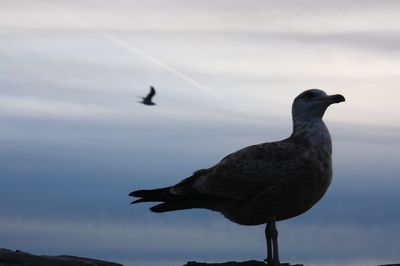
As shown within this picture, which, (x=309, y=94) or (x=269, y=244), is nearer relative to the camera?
(x=269, y=244)

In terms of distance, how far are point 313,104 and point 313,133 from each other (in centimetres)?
66

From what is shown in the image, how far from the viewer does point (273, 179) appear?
67.2 ft

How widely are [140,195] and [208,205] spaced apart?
5.02 feet

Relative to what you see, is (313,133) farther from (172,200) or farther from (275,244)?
(172,200)

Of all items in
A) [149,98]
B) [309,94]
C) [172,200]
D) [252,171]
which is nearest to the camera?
[252,171]

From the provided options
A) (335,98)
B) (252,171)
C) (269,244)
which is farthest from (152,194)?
(335,98)

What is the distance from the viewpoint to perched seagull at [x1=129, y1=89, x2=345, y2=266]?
20.3 meters

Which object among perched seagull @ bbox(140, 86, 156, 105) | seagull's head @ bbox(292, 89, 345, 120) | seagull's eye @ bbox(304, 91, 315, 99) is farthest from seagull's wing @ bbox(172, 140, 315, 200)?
perched seagull @ bbox(140, 86, 156, 105)

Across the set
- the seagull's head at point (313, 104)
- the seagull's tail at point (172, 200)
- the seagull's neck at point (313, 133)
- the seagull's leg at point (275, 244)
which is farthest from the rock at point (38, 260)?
the seagull's head at point (313, 104)

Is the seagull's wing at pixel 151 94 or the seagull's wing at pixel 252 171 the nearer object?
the seagull's wing at pixel 252 171

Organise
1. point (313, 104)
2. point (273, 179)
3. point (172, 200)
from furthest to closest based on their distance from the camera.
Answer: point (172, 200)
point (313, 104)
point (273, 179)

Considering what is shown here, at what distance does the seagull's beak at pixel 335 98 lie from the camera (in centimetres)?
2090

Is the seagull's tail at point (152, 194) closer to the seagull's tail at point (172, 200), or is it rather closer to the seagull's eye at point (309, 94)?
the seagull's tail at point (172, 200)

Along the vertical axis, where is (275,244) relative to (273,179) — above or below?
below
